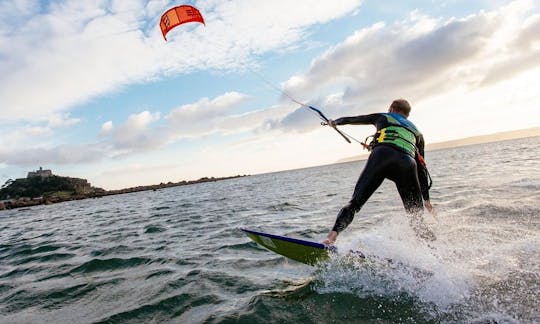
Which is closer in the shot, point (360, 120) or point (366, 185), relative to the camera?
point (366, 185)

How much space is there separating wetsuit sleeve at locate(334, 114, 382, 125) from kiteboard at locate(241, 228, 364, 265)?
245 cm

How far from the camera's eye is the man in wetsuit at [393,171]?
573cm

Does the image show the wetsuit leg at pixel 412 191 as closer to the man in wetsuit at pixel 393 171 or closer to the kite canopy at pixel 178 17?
the man in wetsuit at pixel 393 171

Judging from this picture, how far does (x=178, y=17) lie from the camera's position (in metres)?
12.0

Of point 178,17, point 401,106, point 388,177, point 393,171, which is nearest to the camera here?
point 393,171

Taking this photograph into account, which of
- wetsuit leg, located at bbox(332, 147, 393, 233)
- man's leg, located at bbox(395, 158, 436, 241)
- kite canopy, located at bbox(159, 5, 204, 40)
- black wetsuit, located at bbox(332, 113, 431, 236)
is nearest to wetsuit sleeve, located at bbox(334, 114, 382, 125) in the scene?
black wetsuit, located at bbox(332, 113, 431, 236)

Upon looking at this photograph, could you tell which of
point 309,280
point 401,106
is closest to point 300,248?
point 309,280

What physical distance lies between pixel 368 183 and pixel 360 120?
1.42m

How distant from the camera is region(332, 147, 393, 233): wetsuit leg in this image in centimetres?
574

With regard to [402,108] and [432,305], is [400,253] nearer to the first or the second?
[432,305]

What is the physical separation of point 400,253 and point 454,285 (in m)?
1.01

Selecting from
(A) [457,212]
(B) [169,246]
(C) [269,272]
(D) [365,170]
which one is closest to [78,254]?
(B) [169,246]

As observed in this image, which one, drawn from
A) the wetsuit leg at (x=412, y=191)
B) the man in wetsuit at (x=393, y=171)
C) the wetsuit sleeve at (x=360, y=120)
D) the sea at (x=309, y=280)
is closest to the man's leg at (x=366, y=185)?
the man in wetsuit at (x=393, y=171)

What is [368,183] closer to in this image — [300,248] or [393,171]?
[393,171]
